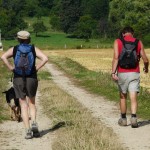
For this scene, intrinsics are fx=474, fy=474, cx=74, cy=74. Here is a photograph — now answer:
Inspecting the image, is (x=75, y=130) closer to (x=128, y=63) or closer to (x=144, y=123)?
(x=128, y=63)

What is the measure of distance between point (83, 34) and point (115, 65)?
114070 millimetres

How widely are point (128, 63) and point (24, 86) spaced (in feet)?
7.32

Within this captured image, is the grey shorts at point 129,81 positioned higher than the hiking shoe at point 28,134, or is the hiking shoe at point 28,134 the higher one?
the grey shorts at point 129,81

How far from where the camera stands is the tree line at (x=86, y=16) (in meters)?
79.7

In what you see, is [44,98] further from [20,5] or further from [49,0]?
[49,0]

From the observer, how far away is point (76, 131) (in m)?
8.48

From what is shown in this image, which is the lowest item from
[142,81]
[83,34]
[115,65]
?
[83,34]

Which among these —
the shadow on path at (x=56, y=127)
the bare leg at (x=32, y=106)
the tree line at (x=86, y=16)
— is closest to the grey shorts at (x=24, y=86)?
the bare leg at (x=32, y=106)

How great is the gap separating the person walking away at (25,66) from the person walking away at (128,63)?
1746mm

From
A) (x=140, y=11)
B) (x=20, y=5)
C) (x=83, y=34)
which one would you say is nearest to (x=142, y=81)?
(x=140, y=11)

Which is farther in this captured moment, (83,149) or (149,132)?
(149,132)

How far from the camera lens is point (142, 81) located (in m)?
23.3

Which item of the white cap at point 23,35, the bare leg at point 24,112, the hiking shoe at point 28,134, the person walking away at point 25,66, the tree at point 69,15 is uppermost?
the white cap at point 23,35

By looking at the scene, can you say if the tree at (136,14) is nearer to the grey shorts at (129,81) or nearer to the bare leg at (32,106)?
the grey shorts at (129,81)
